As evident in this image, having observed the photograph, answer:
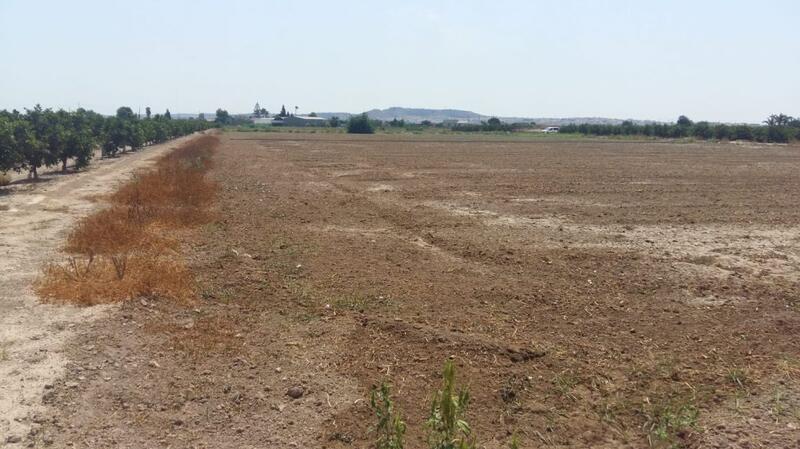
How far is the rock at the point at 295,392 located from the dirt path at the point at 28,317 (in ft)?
6.41

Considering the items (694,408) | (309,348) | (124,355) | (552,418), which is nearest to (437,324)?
(309,348)

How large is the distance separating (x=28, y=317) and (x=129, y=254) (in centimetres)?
305

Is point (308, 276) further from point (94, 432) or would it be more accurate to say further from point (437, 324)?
point (94, 432)

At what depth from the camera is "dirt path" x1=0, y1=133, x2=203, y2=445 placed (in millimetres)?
4820

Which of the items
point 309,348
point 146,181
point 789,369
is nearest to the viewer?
point 789,369

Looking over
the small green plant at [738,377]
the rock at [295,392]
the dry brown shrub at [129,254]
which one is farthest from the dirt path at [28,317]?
the small green plant at [738,377]

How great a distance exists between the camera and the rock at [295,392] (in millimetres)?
5078

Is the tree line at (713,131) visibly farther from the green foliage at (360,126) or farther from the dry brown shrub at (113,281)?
the dry brown shrub at (113,281)

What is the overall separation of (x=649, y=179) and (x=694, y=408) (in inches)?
853

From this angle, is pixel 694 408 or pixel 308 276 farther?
pixel 308 276

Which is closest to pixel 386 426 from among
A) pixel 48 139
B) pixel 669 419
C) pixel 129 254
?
pixel 669 419

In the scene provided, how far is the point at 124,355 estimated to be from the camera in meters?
5.74

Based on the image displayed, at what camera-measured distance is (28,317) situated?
6.70m

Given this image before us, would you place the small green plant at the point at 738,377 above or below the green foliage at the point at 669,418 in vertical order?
above
